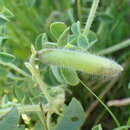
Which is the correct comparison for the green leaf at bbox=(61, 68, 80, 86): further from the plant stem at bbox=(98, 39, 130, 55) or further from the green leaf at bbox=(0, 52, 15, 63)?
Result: the plant stem at bbox=(98, 39, 130, 55)

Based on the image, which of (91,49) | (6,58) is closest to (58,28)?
(6,58)

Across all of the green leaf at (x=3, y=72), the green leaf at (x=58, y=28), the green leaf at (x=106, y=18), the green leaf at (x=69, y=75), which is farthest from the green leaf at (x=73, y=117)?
the green leaf at (x=106, y=18)

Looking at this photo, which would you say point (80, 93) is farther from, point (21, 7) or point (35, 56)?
point (35, 56)

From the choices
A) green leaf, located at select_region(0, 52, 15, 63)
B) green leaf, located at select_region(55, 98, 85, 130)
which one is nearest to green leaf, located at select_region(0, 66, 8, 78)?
green leaf, located at select_region(0, 52, 15, 63)

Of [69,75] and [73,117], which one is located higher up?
[69,75]

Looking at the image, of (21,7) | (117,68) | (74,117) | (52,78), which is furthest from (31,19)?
(117,68)

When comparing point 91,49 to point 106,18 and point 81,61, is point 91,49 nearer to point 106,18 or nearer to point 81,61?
point 106,18

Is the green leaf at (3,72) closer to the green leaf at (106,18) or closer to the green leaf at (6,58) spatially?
the green leaf at (6,58)
